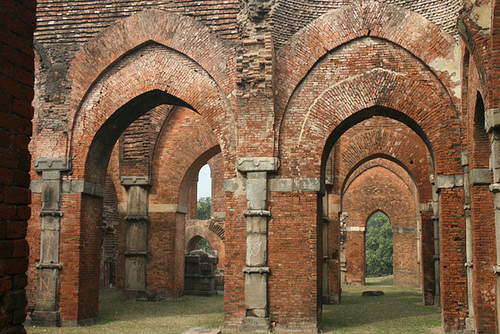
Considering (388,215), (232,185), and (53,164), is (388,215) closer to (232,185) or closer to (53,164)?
(232,185)

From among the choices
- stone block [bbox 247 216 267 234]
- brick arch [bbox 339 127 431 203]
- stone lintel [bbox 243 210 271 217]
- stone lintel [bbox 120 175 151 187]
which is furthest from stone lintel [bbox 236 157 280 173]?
brick arch [bbox 339 127 431 203]

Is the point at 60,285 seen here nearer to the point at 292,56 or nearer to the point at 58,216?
the point at 58,216

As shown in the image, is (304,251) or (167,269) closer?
(304,251)

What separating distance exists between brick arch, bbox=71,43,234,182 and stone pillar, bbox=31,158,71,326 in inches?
17.6

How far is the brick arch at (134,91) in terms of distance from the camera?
12.0 meters

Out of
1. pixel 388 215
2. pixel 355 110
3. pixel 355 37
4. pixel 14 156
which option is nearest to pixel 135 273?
pixel 355 110

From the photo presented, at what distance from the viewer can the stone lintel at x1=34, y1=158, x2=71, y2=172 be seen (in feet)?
39.1

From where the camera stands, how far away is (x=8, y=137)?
3.81 meters

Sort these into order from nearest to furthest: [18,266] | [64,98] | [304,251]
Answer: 1. [18,266]
2. [304,251]
3. [64,98]

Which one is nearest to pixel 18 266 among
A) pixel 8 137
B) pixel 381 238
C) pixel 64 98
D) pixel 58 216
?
pixel 8 137

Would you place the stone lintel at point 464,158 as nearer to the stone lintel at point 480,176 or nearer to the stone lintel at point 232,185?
the stone lintel at point 480,176

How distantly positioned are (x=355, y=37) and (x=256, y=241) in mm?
4429

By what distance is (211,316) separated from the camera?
13.0 metres

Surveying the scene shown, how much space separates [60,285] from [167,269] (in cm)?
493
